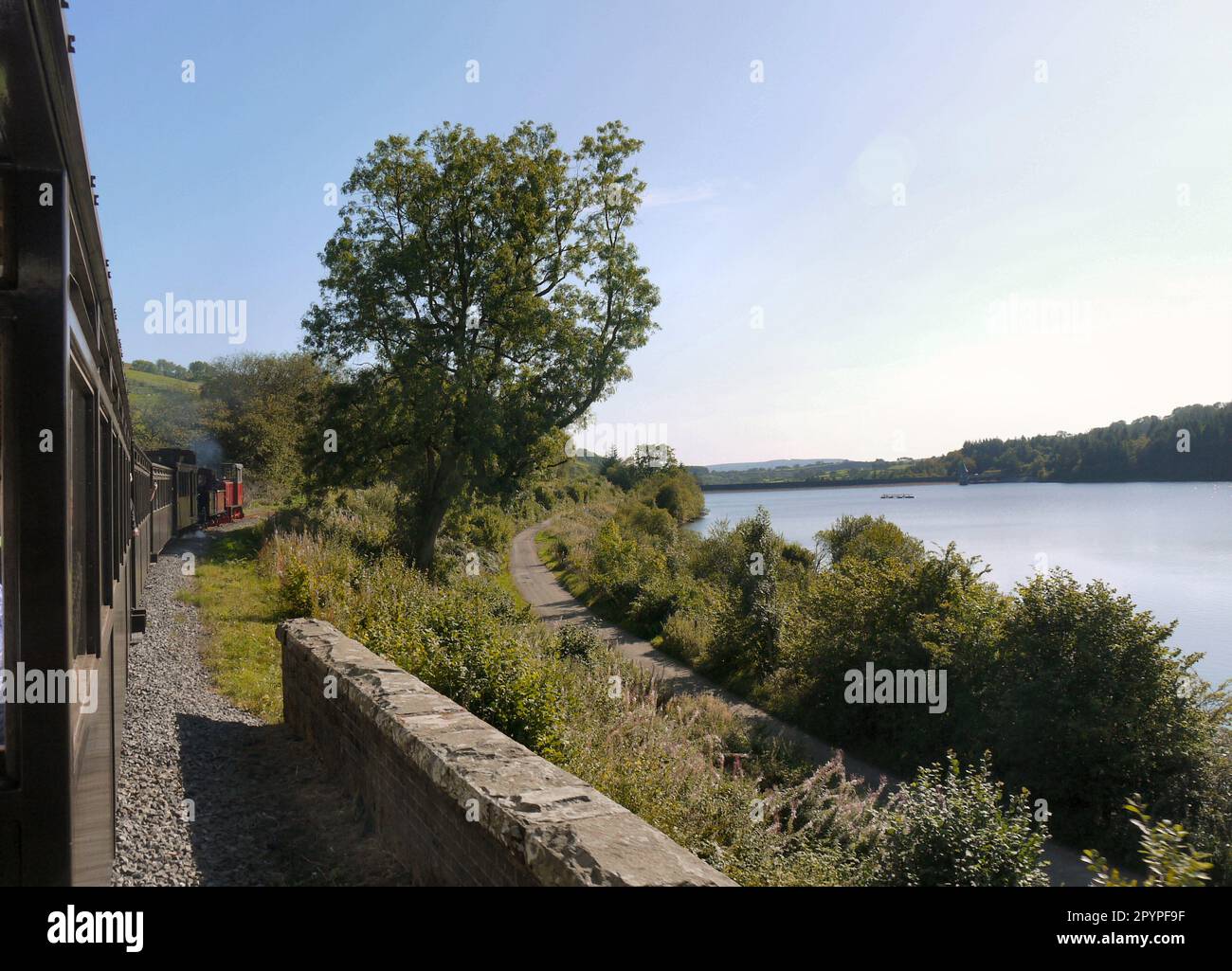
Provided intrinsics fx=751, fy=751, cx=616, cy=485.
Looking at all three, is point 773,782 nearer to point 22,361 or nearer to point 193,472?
point 22,361

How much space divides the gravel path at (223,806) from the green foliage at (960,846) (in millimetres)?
3662

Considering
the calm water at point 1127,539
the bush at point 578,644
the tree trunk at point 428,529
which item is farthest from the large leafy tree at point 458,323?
the calm water at point 1127,539

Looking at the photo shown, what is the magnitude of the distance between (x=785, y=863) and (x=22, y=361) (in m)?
5.90

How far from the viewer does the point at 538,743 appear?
5.60 meters

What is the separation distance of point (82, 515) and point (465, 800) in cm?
199

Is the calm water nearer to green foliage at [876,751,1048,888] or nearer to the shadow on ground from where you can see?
green foliage at [876,751,1048,888]

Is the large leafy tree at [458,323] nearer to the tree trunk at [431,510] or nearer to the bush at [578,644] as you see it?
the tree trunk at [431,510]

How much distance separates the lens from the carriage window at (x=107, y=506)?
3.98 m

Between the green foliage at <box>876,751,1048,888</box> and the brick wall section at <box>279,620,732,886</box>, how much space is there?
10.5 feet

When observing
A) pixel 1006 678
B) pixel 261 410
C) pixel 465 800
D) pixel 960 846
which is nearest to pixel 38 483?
pixel 465 800

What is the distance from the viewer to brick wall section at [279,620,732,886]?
2.90 m

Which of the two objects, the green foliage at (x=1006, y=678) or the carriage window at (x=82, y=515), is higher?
the carriage window at (x=82, y=515)

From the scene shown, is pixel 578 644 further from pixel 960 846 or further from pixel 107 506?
pixel 107 506
